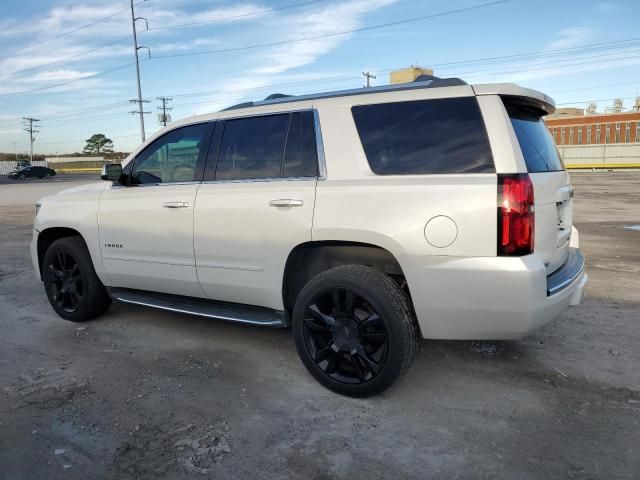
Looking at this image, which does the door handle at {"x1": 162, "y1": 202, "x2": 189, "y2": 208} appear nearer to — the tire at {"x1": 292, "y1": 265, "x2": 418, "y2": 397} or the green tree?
the tire at {"x1": 292, "y1": 265, "x2": 418, "y2": 397}

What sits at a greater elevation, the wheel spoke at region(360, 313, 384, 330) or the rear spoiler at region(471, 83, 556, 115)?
the rear spoiler at region(471, 83, 556, 115)

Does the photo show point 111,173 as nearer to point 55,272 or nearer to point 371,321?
point 55,272

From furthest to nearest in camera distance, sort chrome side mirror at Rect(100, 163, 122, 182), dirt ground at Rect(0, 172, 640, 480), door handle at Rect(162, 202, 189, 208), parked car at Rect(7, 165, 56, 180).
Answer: parked car at Rect(7, 165, 56, 180) → chrome side mirror at Rect(100, 163, 122, 182) → door handle at Rect(162, 202, 189, 208) → dirt ground at Rect(0, 172, 640, 480)

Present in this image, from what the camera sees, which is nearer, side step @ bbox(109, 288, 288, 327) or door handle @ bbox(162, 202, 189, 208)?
side step @ bbox(109, 288, 288, 327)

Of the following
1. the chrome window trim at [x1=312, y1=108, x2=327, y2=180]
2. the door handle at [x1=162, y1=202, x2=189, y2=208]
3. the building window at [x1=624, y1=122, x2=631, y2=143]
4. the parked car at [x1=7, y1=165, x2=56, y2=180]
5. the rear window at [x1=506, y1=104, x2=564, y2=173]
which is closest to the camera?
the rear window at [x1=506, y1=104, x2=564, y2=173]

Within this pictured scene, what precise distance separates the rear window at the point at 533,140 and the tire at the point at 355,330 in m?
1.13

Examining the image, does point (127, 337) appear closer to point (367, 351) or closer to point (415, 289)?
point (367, 351)

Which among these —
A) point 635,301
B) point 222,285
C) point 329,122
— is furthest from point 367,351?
point 635,301

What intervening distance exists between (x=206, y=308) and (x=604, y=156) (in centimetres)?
4803

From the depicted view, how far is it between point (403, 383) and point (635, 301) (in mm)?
3228

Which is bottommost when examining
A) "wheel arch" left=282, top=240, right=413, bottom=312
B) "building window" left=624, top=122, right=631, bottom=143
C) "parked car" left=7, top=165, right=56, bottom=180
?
"wheel arch" left=282, top=240, right=413, bottom=312

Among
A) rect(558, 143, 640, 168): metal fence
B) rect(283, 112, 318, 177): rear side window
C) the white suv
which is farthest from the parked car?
rect(283, 112, 318, 177): rear side window

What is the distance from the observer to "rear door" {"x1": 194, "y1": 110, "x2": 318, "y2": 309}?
3.51 m

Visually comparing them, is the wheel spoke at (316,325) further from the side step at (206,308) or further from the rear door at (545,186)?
the rear door at (545,186)
